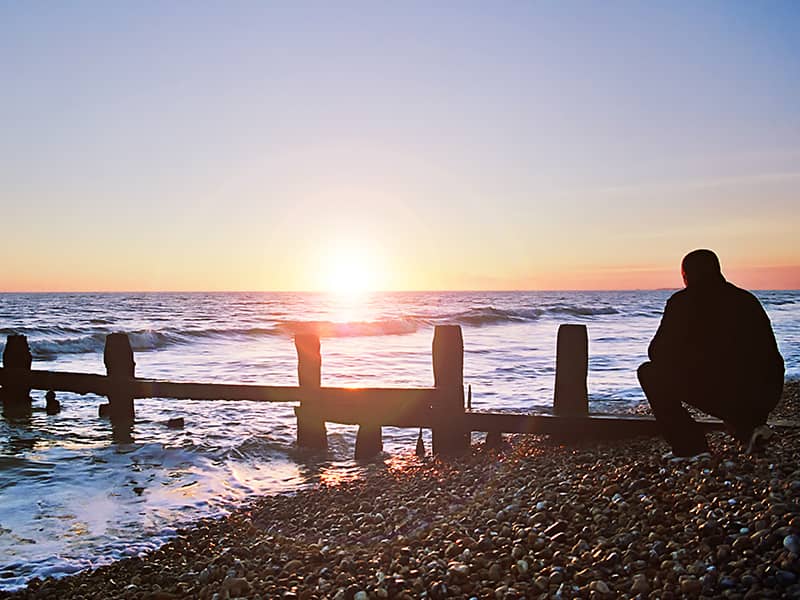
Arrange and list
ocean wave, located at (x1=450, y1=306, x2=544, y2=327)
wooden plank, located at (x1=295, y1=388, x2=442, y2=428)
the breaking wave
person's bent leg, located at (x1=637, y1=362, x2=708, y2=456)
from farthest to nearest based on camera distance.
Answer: ocean wave, located at (x1=450, y1=306, x2=544, y2=327)
the breaking wave
wooden plank, located at (x1=295, y1=388, x2=442, y2=428)
person's bent leg, located at (x1=637, y1=362, x2=708, y2=456)

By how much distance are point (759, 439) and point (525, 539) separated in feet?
6.28

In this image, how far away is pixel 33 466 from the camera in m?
8.25

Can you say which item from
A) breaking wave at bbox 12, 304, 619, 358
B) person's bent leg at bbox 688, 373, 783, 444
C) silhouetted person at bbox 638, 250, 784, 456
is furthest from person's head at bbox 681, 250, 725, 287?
breaking wave at bbox 12, 304, 619, 358

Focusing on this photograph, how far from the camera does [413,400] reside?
7.71 metres

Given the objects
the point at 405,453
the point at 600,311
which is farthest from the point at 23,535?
the point at 600,311

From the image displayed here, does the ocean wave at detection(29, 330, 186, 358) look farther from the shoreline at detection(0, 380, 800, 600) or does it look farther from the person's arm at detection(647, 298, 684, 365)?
the person's arm at detection(647, 298, 684, 365)

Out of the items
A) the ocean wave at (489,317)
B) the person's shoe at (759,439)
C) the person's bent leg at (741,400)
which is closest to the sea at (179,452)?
the person's bent leg at (741,400)

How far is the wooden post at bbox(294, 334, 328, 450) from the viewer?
27.6 ft

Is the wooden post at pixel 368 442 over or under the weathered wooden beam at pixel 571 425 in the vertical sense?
under

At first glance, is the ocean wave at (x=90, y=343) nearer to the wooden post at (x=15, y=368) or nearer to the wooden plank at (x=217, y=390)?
the wooden post at (x=15, y=368)

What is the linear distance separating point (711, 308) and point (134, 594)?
4.58 m

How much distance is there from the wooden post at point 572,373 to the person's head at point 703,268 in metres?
2.17

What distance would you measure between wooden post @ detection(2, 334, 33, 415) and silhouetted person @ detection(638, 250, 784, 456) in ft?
33.7

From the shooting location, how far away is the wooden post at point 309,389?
841 centimetres
